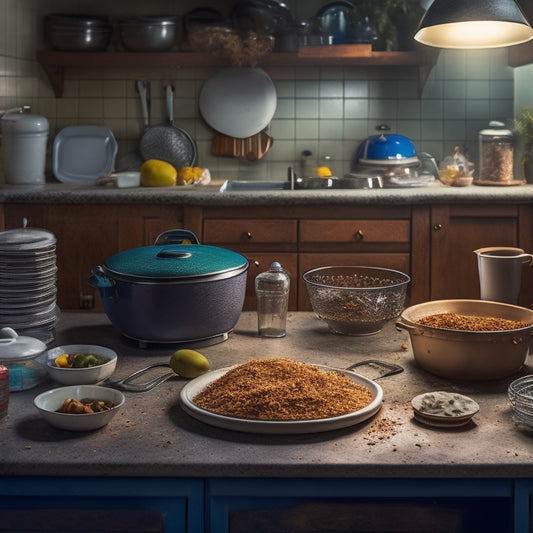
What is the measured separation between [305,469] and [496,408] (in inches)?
16.1

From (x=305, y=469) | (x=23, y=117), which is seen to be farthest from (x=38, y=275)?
(x=23, y=117)

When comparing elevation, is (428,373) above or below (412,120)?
below

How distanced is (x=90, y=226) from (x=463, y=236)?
1.73 m

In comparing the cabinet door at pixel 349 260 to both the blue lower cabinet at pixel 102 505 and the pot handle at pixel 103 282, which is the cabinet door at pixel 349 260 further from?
the blue lower cabinet at pixel 102 505

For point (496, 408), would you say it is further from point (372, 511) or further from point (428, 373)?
point (372, 511)

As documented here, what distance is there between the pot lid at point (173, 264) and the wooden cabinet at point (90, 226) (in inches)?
78.2

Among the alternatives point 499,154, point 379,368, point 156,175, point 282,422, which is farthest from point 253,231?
point 282,422

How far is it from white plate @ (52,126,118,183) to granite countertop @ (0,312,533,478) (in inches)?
127

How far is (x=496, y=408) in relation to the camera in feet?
4.68

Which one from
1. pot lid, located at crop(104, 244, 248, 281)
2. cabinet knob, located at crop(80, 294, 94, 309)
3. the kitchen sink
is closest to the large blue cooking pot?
pot lid, located at crop(104, 244, 248, 281)

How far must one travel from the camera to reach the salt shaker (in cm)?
189

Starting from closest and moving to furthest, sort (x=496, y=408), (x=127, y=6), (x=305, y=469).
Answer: (x=305, y=469)
(x=496, y=408)
(x=127, y=6)

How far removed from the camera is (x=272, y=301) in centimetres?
189

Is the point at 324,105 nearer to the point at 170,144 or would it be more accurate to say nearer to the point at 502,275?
the point at 170,144
